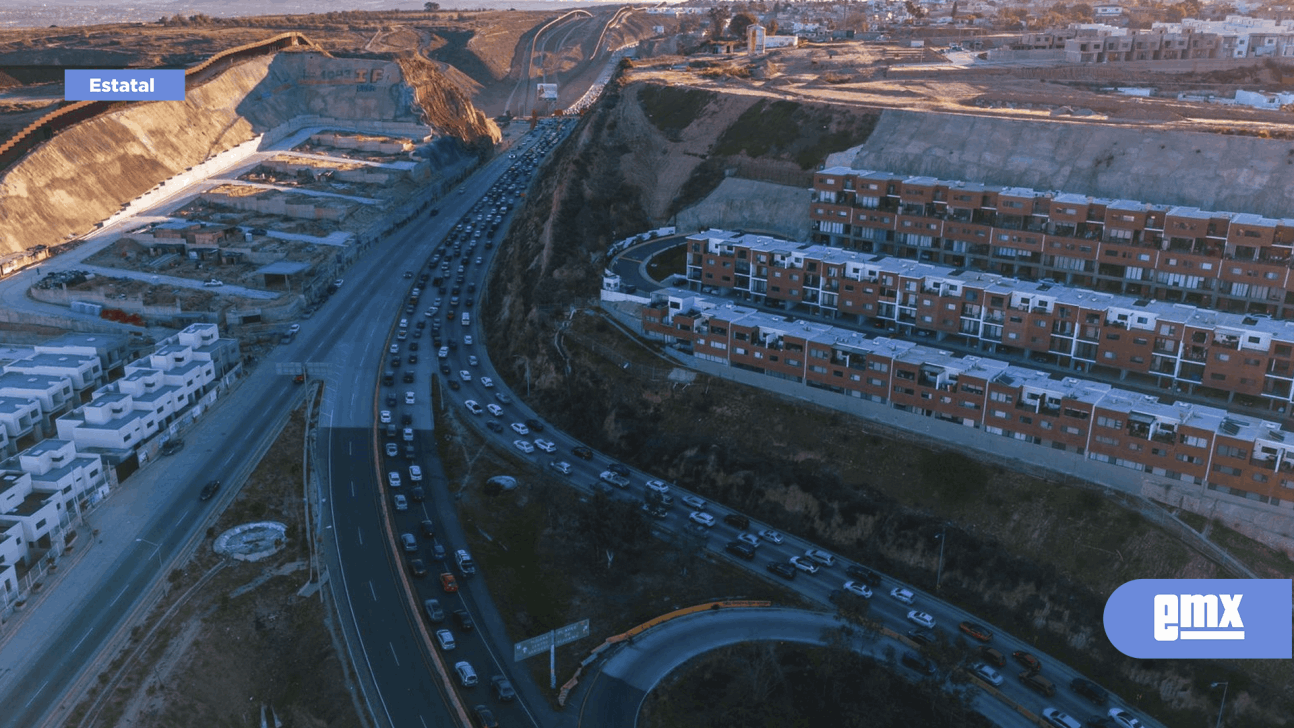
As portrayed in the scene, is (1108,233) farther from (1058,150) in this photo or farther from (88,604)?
(88,604)

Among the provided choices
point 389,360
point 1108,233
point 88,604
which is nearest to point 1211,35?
point 1108,233

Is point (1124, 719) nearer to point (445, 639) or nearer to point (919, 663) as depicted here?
point (919, 663)

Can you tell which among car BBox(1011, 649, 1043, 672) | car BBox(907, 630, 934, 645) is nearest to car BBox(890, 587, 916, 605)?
car BBox(907, 630, 934, 645)

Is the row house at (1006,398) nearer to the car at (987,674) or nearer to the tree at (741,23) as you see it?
the car at (987,674)

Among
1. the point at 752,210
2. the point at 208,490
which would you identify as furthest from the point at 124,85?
the point at 208,490

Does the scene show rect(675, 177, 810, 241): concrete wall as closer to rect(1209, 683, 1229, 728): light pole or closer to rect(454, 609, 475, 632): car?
rect(454, 609, 475, 632): car

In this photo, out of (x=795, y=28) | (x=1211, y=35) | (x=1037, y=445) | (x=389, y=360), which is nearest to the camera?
(x=1037, y=445)

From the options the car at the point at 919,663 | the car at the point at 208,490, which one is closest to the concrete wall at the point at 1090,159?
the car at the point at 919,663
